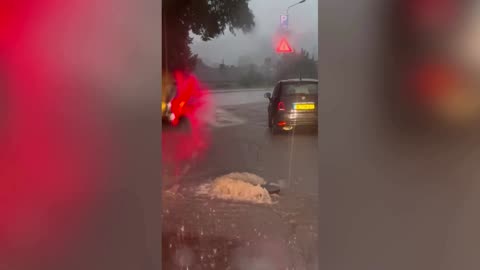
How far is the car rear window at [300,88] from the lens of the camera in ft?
3.46

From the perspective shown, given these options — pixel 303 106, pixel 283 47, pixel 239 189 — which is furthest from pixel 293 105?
pixel 239 189

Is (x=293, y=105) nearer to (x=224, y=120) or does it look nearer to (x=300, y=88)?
(x=300, y=88)

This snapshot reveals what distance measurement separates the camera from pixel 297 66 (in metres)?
1.07

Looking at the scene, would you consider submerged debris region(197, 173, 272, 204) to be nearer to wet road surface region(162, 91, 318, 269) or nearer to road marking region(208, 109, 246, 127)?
wet road surface region(162, 91, 318, 269)

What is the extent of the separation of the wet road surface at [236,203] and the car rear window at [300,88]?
0.08m

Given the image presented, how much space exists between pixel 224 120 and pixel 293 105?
7.9 inches

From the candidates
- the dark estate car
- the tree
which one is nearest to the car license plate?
the dark estate car

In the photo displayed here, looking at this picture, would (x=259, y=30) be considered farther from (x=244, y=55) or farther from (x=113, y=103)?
(x=113, y=103)

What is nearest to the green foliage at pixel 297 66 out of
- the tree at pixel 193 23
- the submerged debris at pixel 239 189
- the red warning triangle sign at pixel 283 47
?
the red warning triangle sign at pixel 283 47

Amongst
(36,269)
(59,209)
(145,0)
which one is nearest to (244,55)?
(145,0)

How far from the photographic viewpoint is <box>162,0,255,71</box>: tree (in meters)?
1.09

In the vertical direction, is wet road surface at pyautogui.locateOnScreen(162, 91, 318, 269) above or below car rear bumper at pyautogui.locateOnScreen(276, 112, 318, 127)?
below

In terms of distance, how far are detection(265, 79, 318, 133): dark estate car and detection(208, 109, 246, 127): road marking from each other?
9cm

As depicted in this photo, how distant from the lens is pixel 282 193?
43.4 inches
